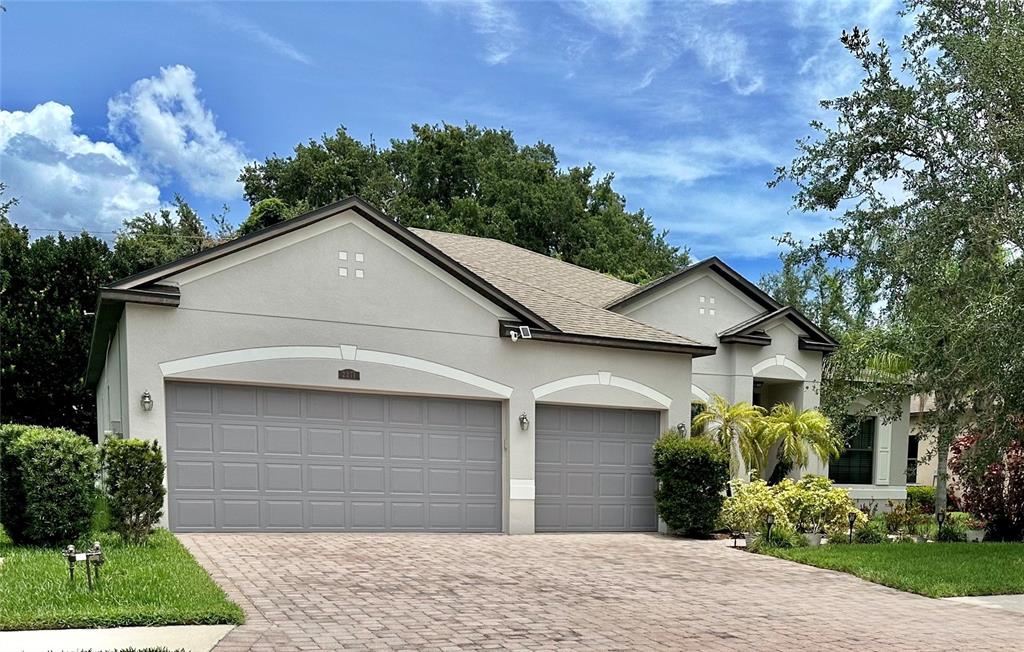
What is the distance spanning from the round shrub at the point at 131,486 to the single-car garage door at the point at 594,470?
681cm

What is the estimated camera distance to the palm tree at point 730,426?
17.5 metres

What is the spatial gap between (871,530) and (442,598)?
961cm

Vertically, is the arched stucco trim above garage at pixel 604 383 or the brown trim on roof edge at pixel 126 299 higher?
the brown trim on roof edge at pixel 126 299

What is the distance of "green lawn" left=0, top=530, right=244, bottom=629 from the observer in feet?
22.3

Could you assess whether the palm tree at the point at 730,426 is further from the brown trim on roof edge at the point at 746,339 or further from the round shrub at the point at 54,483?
the round shrub at the point at 54,483

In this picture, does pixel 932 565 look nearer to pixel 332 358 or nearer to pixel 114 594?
pixel 332 358

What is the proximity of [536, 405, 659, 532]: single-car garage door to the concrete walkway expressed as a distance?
872 cm

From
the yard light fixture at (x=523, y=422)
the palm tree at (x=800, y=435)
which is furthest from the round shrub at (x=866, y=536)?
the yard light fixture at (x=523, y=422)

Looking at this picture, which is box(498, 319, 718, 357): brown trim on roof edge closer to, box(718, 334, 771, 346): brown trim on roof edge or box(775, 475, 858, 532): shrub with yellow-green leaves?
box(775, 475, 858, 532): shrub with yellow-green leaves

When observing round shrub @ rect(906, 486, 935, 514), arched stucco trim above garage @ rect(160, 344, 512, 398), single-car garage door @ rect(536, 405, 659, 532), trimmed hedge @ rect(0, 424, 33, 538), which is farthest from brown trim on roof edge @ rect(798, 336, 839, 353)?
trimmed hedge @ rect(0, 424, 33, 538)

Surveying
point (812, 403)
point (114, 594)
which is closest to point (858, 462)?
point (812, 403)

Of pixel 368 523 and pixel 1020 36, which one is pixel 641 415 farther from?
pixel 1020 36

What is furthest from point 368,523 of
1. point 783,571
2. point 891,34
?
point 891,34

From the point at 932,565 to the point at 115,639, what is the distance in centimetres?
1075
